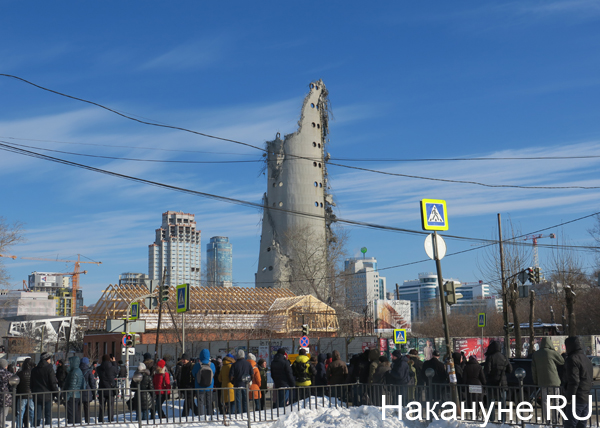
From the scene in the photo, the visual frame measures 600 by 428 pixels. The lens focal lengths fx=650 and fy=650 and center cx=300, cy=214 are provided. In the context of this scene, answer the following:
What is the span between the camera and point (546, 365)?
12.2 meters

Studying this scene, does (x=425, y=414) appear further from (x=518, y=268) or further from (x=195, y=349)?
(x=195, y=349)

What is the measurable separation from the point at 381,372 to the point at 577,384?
5380 millimetres

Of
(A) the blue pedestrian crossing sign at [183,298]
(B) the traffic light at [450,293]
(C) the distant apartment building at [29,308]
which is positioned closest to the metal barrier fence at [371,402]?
(B) the traffic light at [450,293]

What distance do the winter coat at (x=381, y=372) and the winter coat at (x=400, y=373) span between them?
41cm

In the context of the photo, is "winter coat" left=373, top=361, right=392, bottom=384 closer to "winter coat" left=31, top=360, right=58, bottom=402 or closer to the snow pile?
the snow pile

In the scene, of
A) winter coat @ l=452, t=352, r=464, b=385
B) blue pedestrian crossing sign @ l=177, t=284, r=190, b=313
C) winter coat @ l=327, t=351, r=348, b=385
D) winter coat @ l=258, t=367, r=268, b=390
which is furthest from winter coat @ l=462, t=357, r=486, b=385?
blue pedestrian crossing sign @ l=177, t=284, r=190, b=313

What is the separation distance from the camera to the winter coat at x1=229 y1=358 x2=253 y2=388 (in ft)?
50.4

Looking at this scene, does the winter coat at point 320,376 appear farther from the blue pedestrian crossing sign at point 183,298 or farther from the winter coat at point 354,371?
the blue pedestrian crossing sign at point 183,298

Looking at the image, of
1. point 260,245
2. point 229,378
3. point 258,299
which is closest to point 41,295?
point 260,245

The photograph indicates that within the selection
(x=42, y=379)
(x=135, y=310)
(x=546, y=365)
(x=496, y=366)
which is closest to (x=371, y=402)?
(x=496, y=366)

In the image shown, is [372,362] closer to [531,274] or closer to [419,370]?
[419,370]

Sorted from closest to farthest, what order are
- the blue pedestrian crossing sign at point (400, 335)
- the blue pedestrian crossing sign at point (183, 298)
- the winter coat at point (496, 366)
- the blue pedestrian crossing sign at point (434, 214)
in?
the blue pedestrian crossing sign at point (434, 214), the winter coat at point (496, 366), the blue pedestrian crossing sign at point (183, 298), the blue pedestrian crossing sign at point (400, 335)

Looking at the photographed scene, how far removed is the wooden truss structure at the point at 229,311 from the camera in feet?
175

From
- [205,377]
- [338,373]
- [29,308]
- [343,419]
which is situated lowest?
[343,419]
